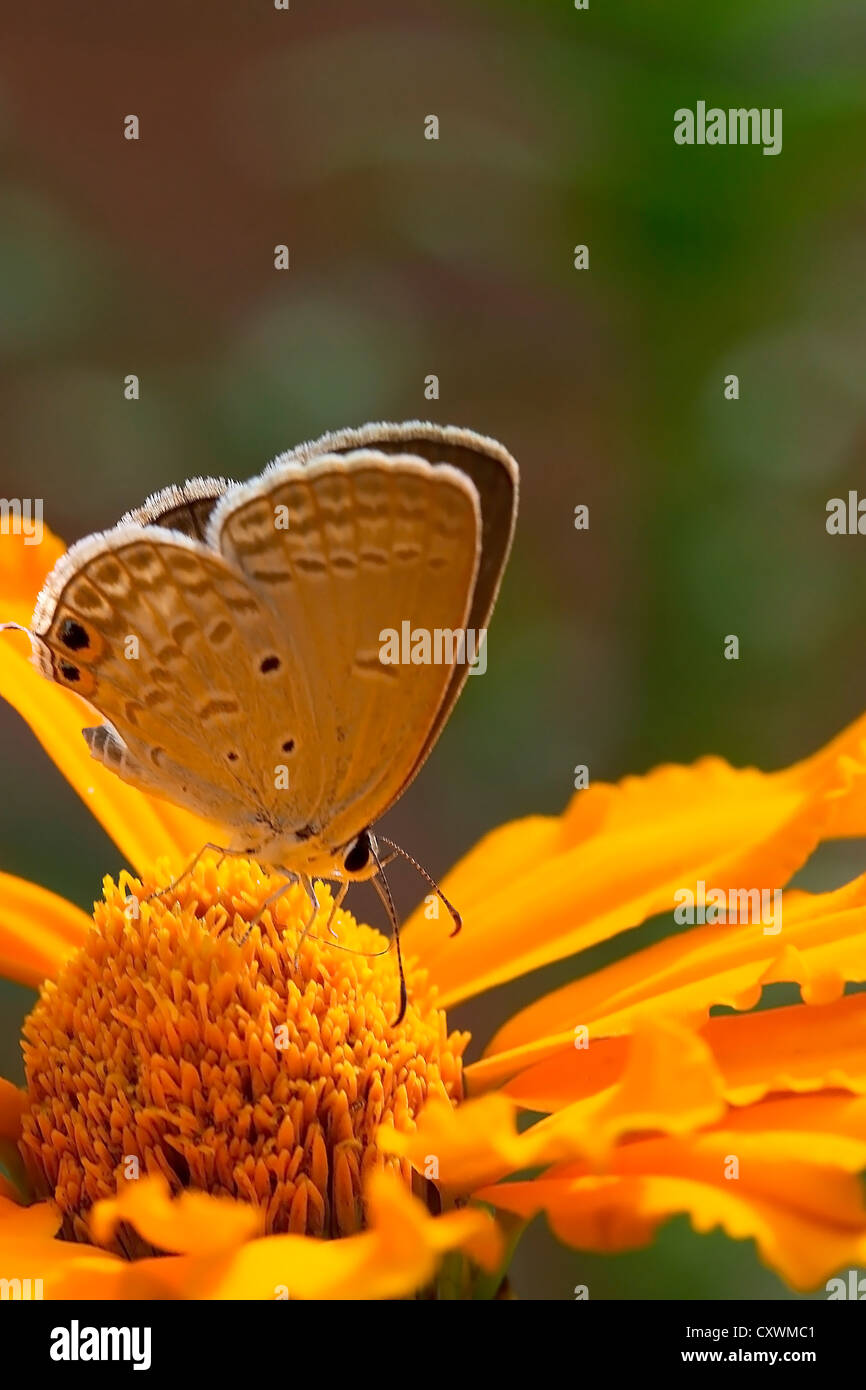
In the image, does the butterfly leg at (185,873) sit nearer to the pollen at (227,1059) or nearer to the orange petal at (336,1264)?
the pollen at (227,1059)

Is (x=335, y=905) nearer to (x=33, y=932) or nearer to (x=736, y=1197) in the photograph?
(x=33, y=932)

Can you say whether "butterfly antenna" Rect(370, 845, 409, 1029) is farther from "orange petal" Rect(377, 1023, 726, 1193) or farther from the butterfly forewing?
"orange petal" Rect(377, 1023, 726, 1193)

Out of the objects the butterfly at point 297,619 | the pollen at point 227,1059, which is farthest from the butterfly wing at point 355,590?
the pollen at point 227,1059

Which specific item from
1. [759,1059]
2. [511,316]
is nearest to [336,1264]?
Answer: [759,1059]

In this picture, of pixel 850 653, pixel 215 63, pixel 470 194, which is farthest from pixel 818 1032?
pixel 215 63

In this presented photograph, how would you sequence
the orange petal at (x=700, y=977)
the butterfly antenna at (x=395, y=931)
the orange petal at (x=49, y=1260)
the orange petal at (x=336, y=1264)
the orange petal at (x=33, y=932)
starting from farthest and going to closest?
the orange petal at (x=33, y=932), the butterfly antenna at (x=395, y=931), the orange petal at (x=700, y=977), the orange petal at (x=49, y=1260), the orange petal at (x=336, y=1264)

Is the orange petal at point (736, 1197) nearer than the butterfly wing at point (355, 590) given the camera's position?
Yes
